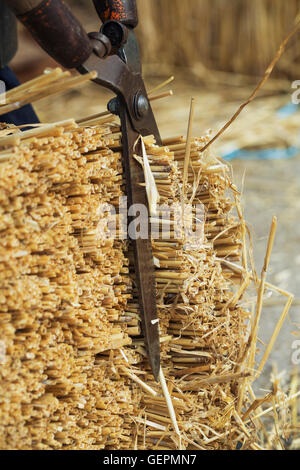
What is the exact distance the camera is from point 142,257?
76 centimetres

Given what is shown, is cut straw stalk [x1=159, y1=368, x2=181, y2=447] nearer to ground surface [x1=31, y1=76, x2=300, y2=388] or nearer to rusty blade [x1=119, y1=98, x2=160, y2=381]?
rusty blade [x1=119, y1=98, x2=160, y2=381]

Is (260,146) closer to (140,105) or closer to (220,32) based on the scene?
(220,32)

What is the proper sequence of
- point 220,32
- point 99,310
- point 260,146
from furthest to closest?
point 220,32 < point 260,146 < point 99,310

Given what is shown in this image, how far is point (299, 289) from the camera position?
1.52m

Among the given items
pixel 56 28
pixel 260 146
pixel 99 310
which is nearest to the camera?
pixel 56 28

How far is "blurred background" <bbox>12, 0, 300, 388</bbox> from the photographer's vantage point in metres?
2.26

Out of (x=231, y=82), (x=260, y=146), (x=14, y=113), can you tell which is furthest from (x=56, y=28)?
(x=231, y=82)

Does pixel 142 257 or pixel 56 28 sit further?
pixel 142 257

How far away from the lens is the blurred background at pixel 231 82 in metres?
2.26

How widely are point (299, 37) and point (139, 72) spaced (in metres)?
2.30

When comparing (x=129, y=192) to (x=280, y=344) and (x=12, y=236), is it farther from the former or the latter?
(x=280, y=344)

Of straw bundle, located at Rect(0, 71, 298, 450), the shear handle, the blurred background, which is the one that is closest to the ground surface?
the blurred background

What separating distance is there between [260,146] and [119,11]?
5.60 ft

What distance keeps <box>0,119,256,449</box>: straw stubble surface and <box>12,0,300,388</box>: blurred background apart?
118cm
